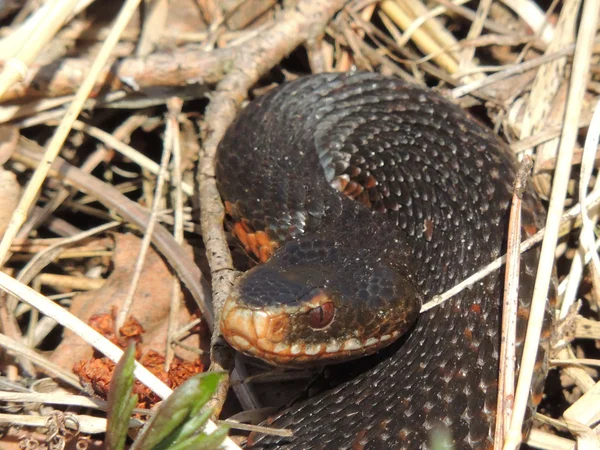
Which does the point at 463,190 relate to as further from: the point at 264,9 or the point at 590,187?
the point at 264,9

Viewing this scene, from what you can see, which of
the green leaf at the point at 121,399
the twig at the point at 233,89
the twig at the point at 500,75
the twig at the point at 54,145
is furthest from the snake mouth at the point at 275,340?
the twig at the point at 500,75

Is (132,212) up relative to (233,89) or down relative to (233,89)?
down

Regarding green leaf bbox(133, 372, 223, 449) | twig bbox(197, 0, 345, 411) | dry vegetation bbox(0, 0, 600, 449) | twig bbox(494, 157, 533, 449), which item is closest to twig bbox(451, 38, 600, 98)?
dry vegetation bbox(0, 0, 600, 449)

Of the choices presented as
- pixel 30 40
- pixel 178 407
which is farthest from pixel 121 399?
pixel 30 40

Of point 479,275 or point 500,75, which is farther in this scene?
point 500,75

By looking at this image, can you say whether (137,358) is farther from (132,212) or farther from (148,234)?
(132,212)

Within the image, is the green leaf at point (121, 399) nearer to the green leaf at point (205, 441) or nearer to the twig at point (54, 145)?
the green leaf at point (205, 441)

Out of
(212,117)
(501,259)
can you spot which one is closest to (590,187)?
(501,259)

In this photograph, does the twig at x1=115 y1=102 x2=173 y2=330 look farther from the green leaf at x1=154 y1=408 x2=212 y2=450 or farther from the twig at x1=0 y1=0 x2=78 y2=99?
the green leaf at x1=154 y1=408 x2=212 y2=450
